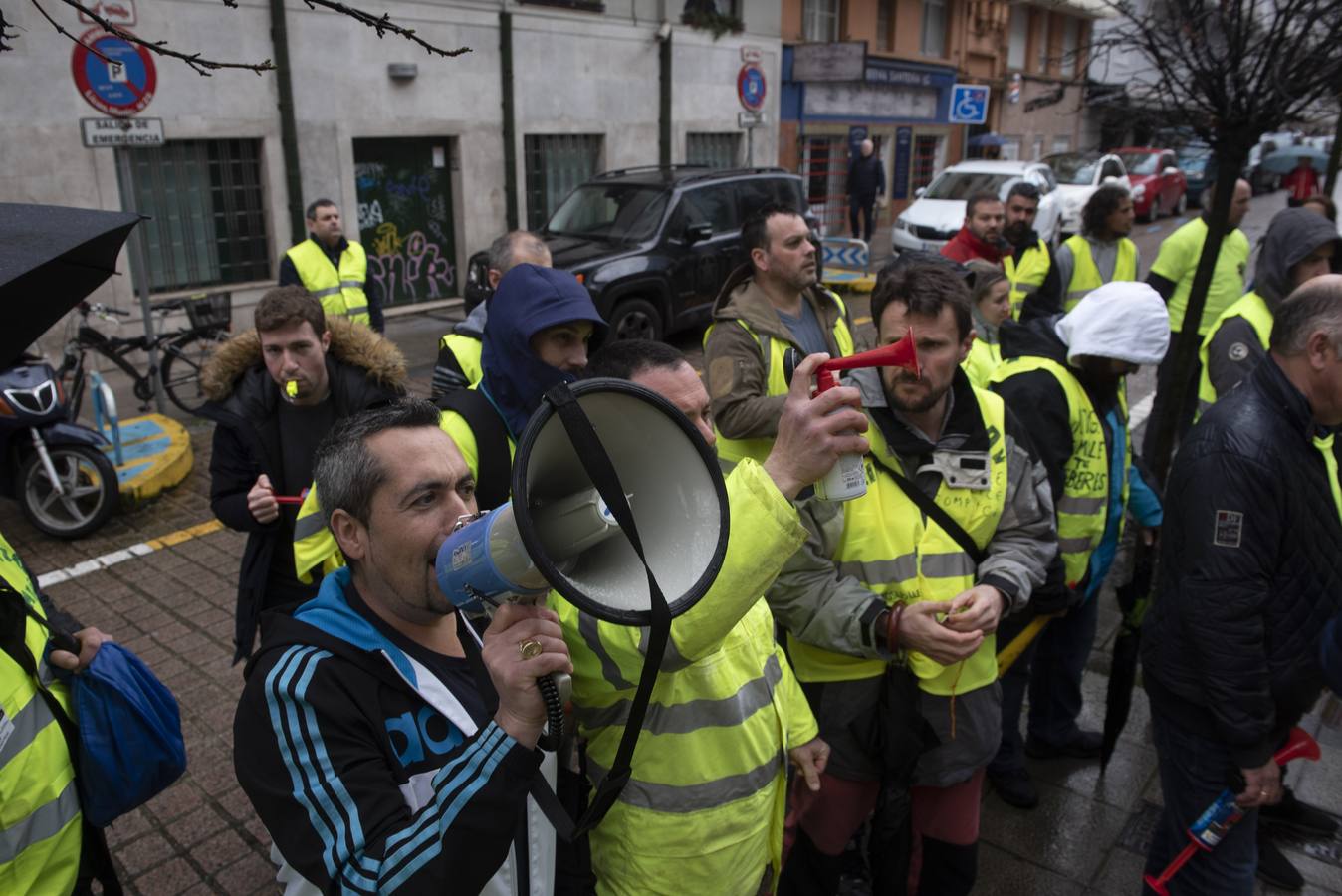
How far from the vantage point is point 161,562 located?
5738 millimetres

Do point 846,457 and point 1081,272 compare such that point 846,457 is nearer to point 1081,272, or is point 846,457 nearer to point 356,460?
point 356,460

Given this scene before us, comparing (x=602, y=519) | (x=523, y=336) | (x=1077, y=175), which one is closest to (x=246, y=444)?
(x=523, y=336)

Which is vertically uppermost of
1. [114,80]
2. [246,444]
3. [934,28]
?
[934,28]

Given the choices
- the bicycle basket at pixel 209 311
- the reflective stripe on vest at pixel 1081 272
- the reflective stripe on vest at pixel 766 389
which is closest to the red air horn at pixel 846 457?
the reflective stripe on vest at pixel 766 389

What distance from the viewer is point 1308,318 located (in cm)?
251

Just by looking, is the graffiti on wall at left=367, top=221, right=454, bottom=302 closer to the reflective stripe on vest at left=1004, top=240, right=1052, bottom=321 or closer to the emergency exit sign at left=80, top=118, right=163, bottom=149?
the emergency exit sign at left=80, top=118, right=163, bottom=149

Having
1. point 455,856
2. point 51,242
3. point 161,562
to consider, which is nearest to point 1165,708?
point 455,856

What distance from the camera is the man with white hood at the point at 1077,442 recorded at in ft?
10.6

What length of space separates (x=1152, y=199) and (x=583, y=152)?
Answer: 14563 millimetres

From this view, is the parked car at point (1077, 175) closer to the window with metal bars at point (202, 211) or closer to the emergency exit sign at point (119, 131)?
the window with metal bars at point (202, 211)

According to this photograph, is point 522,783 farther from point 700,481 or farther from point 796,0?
point 796,0

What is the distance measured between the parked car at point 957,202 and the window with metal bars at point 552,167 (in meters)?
5.53

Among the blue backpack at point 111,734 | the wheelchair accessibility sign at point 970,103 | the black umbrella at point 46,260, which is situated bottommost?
the blue backpack at point 111,734

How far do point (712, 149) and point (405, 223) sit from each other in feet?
24.3
